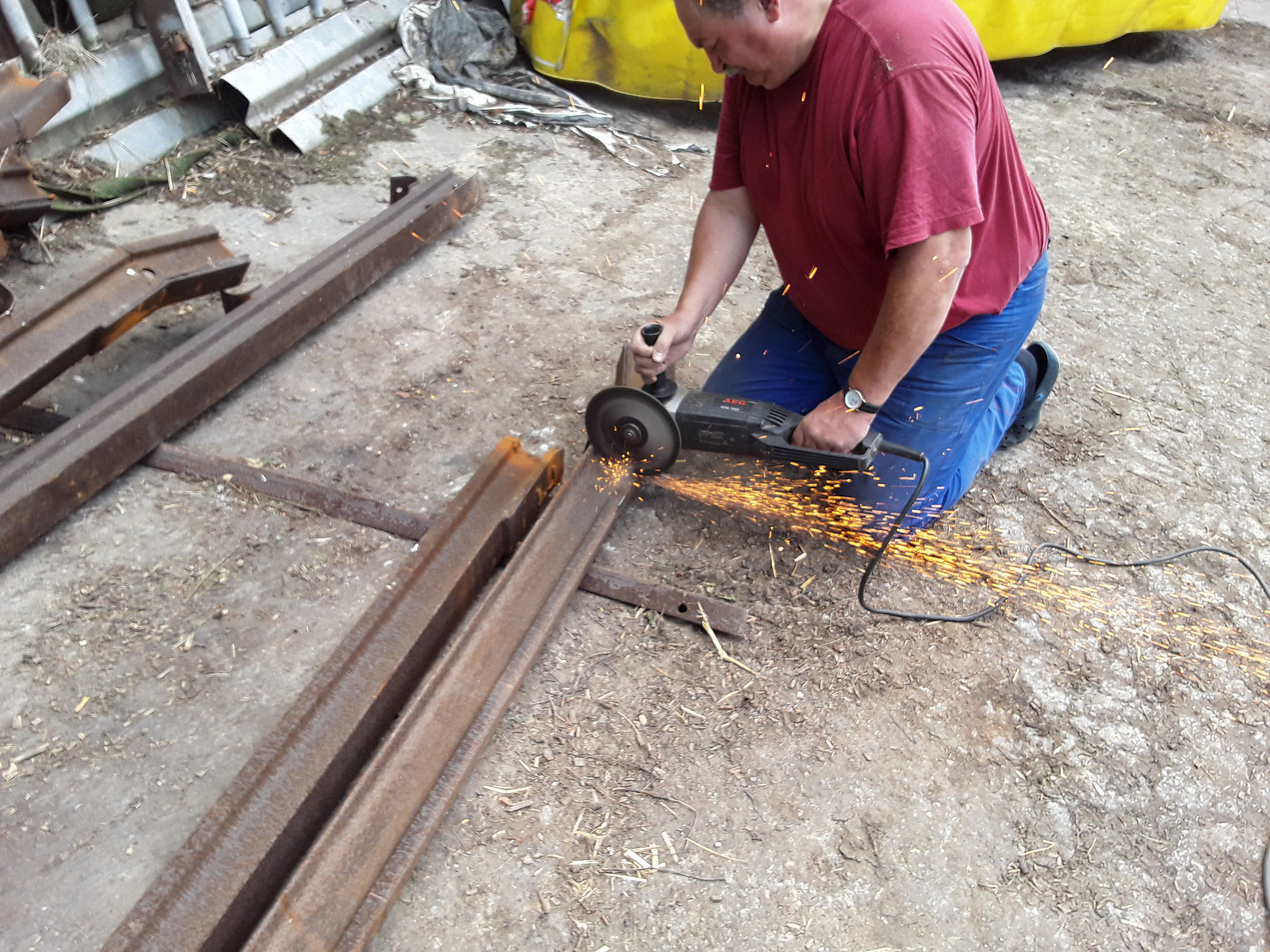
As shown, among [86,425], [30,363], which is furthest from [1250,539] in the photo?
[30,363]

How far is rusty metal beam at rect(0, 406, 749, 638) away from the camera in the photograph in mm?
2775

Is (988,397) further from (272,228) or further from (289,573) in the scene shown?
(272,228)

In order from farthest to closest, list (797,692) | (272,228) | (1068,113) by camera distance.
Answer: (1068,113), (272,228), (797,692)

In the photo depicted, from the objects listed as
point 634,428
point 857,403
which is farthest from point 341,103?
point 857,403

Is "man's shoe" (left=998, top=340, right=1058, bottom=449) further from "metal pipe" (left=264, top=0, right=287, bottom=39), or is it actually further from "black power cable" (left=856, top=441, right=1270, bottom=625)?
"metal pipe" (left=264, top=0, right=287, bottom=39)

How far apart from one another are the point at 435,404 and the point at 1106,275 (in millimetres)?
3662

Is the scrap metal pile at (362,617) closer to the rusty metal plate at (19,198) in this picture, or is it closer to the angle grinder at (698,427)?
the angle grinder at (698,427)

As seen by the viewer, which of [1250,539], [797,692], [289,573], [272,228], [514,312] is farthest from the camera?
[272,228]

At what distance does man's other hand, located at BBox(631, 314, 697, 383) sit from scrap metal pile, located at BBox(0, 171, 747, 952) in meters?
0.27

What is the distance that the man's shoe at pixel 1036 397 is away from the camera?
349 centimetres

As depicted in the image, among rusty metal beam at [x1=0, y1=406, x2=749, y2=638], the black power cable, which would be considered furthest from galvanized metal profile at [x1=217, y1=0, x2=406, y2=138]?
the black power cable

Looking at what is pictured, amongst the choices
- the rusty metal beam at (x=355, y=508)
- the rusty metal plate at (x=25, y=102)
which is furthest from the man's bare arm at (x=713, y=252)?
the rusty metal plate at (x=25, y=102)

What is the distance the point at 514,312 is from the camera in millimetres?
4055

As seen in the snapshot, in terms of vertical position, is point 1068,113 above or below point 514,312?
below
